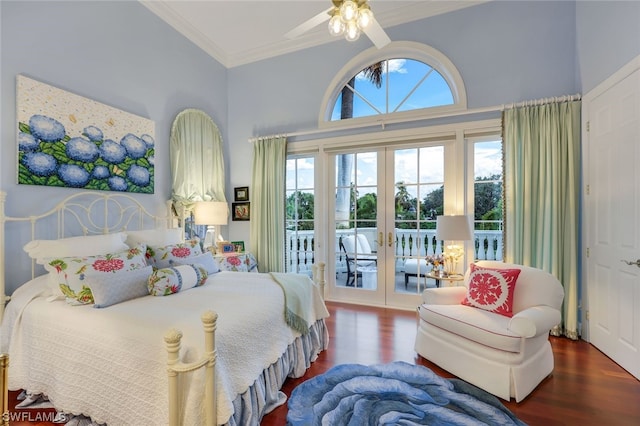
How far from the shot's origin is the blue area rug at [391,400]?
174cm

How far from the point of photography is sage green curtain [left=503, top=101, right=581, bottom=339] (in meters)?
2.95

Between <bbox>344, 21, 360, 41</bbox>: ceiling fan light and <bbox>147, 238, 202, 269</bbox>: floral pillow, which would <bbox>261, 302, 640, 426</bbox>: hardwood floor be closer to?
<bbox>147, 238, 202, 269</bbox>: floral pillow

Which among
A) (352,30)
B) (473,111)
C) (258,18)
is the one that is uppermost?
(258,18)

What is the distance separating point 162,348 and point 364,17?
7.79 ft

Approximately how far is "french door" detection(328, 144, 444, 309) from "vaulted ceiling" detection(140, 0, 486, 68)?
5.14 feet

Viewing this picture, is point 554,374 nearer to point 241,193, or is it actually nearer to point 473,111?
point 473,111

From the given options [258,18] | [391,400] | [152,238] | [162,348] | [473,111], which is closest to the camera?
[162,348]

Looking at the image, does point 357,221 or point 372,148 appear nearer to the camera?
point 372,148

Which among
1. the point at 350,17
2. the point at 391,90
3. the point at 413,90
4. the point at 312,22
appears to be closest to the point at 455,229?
the point at 413,90

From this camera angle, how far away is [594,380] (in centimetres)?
222

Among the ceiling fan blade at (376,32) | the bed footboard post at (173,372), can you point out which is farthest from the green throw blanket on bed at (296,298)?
the ceiling fan blade at (376,32)

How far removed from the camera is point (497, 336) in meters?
2.00

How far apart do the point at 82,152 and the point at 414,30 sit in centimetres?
377

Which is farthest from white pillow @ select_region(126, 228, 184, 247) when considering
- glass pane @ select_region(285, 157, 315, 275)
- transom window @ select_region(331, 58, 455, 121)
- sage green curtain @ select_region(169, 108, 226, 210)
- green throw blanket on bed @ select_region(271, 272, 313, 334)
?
transom window @ select_region(331, 58, 455, 121)
